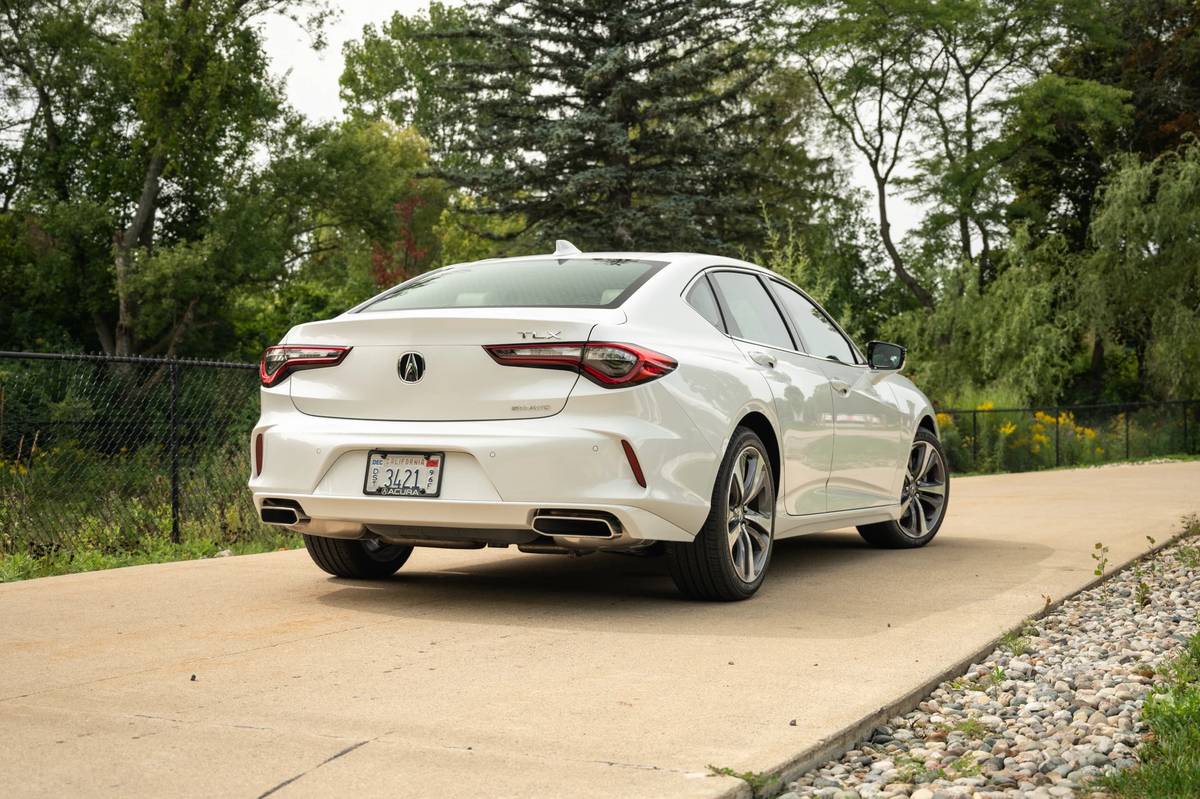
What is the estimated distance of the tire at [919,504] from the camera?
931 cm

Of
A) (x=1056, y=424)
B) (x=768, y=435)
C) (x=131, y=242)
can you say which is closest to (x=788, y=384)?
(x=768, y=435)

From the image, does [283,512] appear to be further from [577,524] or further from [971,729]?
[971,729]

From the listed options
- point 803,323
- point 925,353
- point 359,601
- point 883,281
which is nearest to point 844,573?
point 803,323

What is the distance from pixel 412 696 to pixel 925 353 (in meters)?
32.4

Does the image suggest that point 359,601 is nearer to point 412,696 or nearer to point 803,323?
point 412,696

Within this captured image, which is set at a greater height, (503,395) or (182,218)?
(182,218)

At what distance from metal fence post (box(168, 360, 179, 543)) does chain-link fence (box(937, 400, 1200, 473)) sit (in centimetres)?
1684

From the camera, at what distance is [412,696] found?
4426 mm

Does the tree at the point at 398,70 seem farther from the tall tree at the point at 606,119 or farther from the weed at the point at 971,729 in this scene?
the weed at the point at 971,729

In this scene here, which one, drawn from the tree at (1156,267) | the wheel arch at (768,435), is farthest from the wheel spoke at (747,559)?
the tree at (1156,267)

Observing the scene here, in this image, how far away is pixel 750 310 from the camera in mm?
7355

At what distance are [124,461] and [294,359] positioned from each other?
4742mm

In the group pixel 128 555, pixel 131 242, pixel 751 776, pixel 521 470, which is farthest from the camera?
pixel 131 242

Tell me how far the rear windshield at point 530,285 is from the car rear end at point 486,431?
0.03 metres
